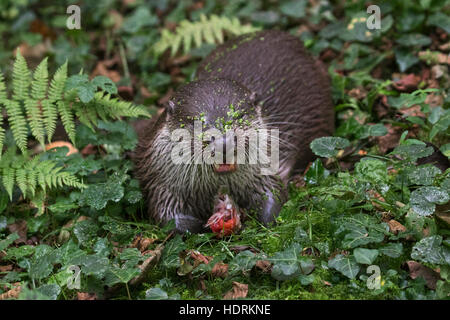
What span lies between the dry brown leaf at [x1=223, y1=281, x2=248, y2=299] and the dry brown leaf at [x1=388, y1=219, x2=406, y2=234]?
0.79m

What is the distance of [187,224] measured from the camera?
336 centimetres

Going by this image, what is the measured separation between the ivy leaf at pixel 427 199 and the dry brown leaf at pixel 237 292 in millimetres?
868

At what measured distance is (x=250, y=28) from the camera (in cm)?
517

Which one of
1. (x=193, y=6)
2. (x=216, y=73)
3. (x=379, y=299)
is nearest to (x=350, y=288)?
(x=379, y=299)

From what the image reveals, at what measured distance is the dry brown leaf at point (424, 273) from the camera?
2.46m

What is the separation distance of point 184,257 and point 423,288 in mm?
1164

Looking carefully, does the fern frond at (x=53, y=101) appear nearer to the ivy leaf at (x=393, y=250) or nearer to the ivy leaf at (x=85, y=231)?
the ivy leaf at (x=85, y=231)

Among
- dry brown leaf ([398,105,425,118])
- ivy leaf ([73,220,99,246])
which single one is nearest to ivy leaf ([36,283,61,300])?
ivy leaf ([73,220,99,246])

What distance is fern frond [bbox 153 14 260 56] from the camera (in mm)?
5184

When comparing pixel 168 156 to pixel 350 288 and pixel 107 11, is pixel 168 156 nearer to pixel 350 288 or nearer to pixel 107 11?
pixel 350 288

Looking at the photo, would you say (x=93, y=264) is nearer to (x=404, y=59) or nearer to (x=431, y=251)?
(x=431, y=251)

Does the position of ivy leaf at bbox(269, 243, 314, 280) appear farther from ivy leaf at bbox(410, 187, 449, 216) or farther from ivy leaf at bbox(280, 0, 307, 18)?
ivy leaf at bbox(280, 0, 307, 18)

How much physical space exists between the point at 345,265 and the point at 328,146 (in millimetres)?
787

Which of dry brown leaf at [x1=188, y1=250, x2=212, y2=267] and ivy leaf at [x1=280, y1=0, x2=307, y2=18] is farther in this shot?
ivy leaf at [x1=280, y1=0, x2=307, y2=18]
